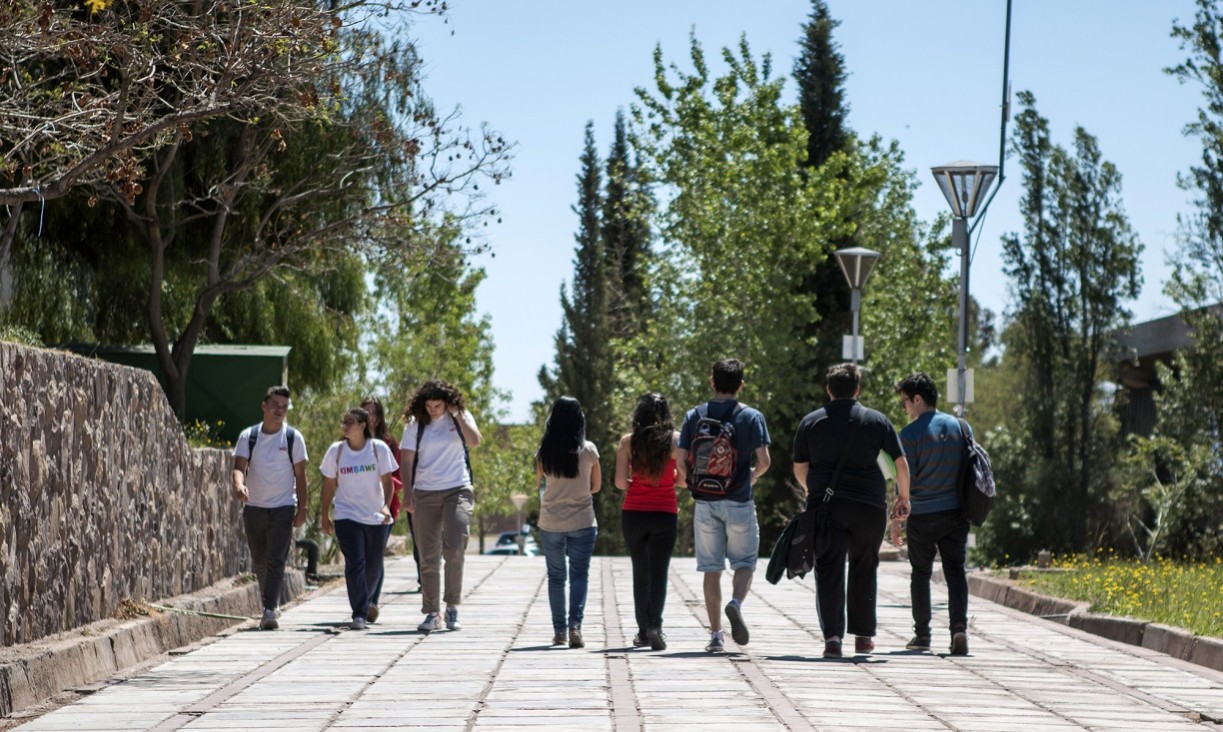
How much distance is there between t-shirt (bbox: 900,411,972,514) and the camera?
1236 centimetres

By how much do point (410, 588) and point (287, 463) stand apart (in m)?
5.90

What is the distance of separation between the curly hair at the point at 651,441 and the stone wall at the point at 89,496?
3.61 metres

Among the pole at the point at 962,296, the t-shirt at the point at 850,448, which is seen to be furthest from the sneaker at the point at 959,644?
the pole at the point at 962,296

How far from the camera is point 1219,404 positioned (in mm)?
24250

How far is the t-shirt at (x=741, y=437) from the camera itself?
467 inches

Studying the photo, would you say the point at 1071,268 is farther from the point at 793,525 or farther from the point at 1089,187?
the point at 793,525

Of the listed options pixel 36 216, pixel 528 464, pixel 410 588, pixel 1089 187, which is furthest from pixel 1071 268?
pixel 528 464

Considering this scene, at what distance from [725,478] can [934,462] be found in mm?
1536

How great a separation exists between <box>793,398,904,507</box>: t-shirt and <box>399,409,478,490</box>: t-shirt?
3.00 meters

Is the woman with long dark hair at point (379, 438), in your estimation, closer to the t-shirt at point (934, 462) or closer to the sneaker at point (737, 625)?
the sneaker at point (737, 625)

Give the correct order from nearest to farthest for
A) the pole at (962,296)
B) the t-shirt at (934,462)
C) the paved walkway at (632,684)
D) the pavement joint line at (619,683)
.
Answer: the pavement joint line at (619,683) → the paved walkway at (632,684) → the t-shirt at (934,462) → the pole at (962,296)

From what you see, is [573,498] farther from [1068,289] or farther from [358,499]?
[1068,289]

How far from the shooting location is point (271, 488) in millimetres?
14328

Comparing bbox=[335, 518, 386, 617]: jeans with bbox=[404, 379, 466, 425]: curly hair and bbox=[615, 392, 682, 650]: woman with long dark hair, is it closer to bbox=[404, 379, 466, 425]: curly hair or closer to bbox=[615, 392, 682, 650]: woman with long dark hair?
bbox=[404, 379, 466, 425]: curly hair
